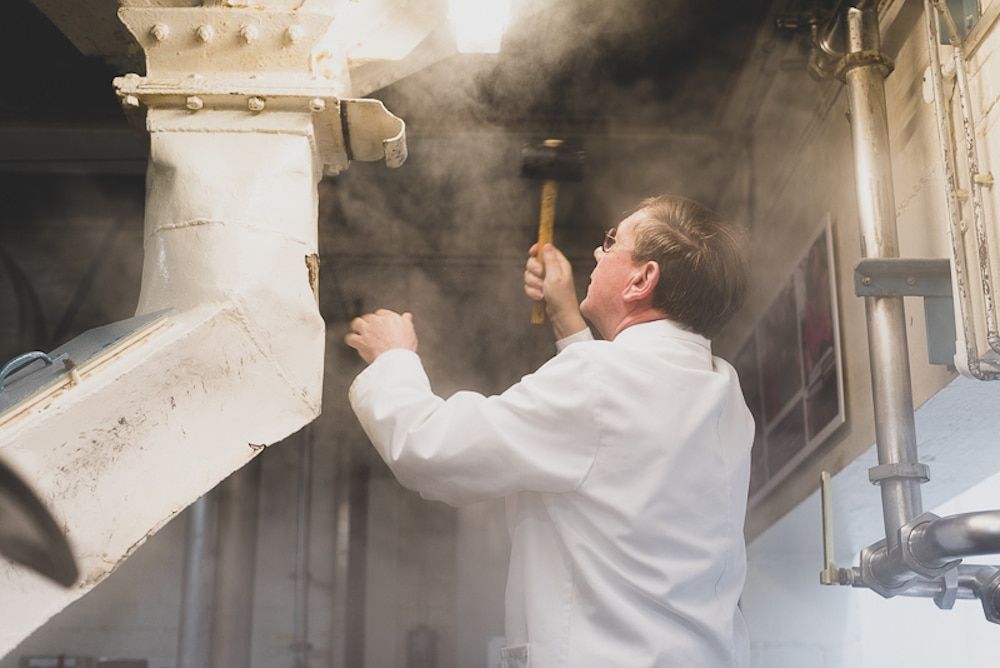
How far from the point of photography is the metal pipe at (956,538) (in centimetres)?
259

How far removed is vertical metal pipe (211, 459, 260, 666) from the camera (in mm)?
5539

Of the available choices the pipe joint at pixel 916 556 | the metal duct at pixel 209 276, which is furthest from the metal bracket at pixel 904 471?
the metal duct at pixel 209 276

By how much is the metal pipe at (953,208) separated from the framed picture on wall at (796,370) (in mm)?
1226

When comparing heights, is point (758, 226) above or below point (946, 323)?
above

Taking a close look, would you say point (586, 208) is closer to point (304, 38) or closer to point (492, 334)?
point (492, 334)

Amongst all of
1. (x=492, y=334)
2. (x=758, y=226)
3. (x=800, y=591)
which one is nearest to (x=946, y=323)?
(x=758, y=226)

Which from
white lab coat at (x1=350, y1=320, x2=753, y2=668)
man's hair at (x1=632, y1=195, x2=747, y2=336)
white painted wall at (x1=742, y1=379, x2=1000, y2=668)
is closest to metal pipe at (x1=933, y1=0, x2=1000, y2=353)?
man's hair at (x1=632, y1=195, x2=747, y2=336)

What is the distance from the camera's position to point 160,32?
253 cm

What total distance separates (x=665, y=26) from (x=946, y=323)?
1.99 meters

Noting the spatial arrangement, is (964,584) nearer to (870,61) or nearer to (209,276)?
(870,61)

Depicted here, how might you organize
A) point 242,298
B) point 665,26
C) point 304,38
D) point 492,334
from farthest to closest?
point 492,334
point 665,26
point 304,38
point 242,298

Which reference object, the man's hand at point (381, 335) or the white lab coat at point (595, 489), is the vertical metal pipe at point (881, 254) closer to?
the white lab coat at point (595, 489)

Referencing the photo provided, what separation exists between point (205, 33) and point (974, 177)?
1852 mm

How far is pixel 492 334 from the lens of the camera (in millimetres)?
6062
